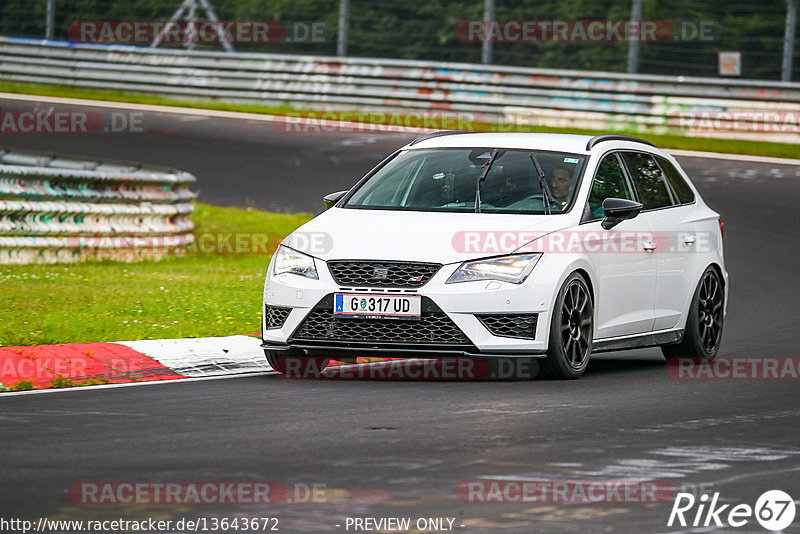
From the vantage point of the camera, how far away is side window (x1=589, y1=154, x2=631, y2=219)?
11.3m

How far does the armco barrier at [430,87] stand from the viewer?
89.4 ft

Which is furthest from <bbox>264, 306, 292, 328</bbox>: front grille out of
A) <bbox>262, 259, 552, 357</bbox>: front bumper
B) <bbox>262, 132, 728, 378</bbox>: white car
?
<bbox>262, 259, 552, 357</bbox>: front bumper

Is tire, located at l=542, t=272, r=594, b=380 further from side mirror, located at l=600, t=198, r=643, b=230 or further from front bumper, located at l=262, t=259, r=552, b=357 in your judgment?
side mirror, located at l=600, t=198, r=643, b=230

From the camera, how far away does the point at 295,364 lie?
11.2 m

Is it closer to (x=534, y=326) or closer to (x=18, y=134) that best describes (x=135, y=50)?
(x=18, y=134)

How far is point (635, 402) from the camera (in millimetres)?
9742

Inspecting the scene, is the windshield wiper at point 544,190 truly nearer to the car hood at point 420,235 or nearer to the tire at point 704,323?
the car hood at point 420,235

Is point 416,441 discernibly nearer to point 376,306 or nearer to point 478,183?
point 376,306

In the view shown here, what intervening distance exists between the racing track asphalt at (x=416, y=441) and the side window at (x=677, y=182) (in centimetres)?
128

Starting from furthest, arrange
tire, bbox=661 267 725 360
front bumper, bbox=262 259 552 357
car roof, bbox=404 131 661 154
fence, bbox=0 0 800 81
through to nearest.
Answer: fence, bbox=0 0 800 81
tire, bbox=661 267 725 360
car roof, bbox=404 131 661 154
front bumper, bbox=262 259 552 357

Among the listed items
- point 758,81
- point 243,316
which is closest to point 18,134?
point 758,81

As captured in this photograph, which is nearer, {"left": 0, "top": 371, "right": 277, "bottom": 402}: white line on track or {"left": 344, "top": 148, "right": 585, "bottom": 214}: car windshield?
{"left": 0, "top": 371, "right": 277, "bottom": 402}: white line on track

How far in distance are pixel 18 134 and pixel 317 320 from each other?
1962 cm

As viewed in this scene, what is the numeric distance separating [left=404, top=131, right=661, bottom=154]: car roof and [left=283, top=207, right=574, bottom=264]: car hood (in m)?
0.93
